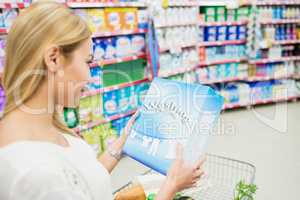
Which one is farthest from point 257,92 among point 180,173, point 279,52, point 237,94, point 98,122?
point 180,173

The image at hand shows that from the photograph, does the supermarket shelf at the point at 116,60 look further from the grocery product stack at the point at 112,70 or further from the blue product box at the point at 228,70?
the blue product box at the point at 228,70

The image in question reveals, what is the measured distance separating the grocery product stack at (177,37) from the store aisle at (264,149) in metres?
1.03

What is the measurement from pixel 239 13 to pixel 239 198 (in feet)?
14.3

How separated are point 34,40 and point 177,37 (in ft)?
12.0

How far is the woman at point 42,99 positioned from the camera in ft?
2.58

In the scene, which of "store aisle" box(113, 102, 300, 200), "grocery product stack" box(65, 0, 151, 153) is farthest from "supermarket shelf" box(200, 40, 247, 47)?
"grocery product stack" box(65, 0, 151, 153)

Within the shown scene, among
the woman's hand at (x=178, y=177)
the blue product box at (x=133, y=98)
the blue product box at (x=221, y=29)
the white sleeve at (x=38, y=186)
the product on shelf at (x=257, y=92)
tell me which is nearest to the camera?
the white sleeve at (x=38, y=186)

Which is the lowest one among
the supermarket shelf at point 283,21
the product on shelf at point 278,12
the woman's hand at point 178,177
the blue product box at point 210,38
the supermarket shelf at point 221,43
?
the woman's hand at point 178,177

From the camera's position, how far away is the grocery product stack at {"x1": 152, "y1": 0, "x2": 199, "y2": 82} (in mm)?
4073

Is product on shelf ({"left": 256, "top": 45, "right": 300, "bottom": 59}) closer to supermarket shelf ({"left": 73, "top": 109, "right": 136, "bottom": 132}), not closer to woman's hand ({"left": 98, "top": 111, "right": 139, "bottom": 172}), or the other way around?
supermarket shelf ({"left": 73, "top": 109, "right": 136, "bottom": 132})

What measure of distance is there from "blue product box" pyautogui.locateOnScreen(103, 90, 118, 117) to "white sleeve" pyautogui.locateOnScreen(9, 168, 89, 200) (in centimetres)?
280

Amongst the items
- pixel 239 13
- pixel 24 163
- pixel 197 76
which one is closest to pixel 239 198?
pixel 24 163

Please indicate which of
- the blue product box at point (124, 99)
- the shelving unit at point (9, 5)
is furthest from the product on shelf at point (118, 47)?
the shelving unit at point (9, 5)

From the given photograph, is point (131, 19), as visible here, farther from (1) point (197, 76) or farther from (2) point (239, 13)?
(2) point (239, 13)
